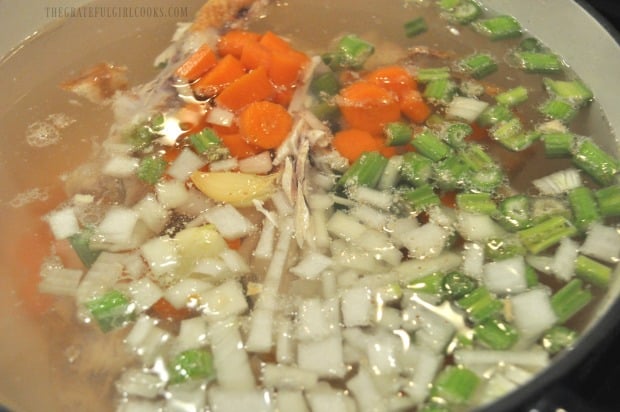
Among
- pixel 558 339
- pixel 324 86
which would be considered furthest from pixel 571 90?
pixel 558 339

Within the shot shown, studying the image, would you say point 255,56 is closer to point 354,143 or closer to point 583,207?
point 354,143

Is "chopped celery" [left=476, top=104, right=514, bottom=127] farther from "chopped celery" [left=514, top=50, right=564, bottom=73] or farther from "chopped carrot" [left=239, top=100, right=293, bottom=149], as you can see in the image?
"chopped carrot" [left=239, top=100, right=293, bottom=149]

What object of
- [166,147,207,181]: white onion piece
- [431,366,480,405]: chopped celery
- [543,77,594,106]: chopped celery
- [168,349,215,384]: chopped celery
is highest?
[543,77,594,106]: chopped celery

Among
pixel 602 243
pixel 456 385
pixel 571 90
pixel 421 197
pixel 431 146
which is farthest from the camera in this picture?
pixel 571 90

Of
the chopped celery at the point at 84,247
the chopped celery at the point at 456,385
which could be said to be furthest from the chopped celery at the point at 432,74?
the chopped celery at the point at 84,247

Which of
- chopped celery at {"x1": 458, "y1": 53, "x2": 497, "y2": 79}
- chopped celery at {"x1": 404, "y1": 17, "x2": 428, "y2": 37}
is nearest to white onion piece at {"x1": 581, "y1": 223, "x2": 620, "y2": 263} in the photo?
chopped celery at {"x1": 458, "y1": 53, "x2": 497, "y2": 79}

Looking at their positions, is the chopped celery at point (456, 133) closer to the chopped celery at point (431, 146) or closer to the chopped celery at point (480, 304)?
the chopped celery at point (431, 146)
